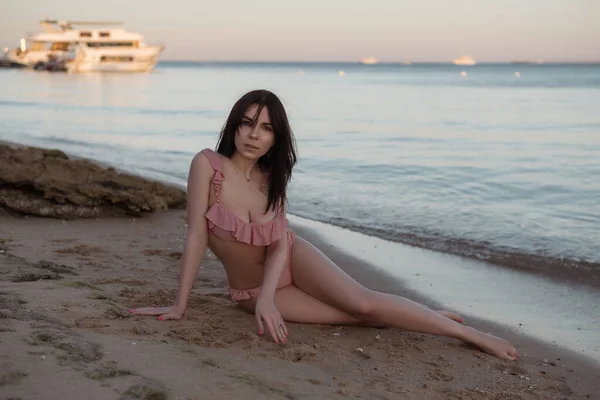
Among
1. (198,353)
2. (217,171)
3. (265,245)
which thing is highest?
(217,171)

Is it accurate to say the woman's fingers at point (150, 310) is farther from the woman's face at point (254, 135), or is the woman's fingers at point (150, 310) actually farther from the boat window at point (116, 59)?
the boat window at point (116, 59)

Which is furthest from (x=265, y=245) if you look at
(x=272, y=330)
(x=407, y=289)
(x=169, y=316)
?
(x=407, y=289)

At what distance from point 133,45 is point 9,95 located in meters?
43.5

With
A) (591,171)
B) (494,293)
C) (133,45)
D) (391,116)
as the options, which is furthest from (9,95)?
(133,45)

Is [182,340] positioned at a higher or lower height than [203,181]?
lower

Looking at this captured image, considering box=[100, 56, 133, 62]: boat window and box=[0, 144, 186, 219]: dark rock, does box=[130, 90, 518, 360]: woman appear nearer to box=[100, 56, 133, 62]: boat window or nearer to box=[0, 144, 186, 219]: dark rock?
box=[0, 144, 186, 219]: dark rock

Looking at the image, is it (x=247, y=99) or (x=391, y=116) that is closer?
(x=247, y=99)

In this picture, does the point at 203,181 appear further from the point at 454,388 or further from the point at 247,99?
the point at 454,388

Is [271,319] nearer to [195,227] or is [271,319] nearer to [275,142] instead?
[195,227]

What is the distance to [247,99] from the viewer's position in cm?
392

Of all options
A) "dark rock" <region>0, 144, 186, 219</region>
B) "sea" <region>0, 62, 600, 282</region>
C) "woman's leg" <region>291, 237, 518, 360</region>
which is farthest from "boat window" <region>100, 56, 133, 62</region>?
"woman's leg" <region>291, 237, 518, 360</region>

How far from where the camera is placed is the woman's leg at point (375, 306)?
4.14 m

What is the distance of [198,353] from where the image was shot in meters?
3.27

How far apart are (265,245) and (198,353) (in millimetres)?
999
